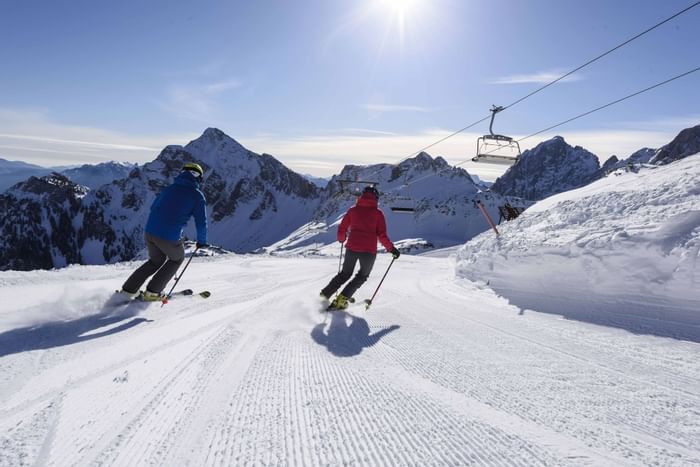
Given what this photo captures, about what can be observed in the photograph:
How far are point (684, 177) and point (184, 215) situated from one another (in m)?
→ 9.43

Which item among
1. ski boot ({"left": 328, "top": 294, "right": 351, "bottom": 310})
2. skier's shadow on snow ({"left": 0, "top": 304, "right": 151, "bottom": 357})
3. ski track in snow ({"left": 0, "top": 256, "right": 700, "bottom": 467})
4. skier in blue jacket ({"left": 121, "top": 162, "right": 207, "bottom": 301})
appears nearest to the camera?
ski track in snow ({"left": 0, "top": 256, "right": 700, "bottom": 467})

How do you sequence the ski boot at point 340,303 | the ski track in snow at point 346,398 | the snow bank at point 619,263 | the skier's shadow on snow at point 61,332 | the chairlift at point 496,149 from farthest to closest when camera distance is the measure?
the chairlift at point 496,149, the ski boot at point 340,303, the snow bank at point 619,263, the skier's shadow on snow at point 61,332, the ski track in snow at point 346,398

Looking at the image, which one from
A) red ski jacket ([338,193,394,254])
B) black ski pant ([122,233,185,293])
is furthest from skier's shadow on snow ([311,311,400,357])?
black ski pant ([122,233,185,293])

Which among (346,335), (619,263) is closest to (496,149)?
(619,263)

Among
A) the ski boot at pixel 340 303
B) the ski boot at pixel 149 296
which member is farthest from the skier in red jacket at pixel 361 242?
the ski boot at pixel 149 296

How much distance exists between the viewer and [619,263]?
6.26 m

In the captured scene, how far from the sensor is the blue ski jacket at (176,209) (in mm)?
5383

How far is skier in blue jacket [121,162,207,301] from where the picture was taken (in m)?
5.36

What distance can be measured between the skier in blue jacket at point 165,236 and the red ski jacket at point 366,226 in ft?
7.82

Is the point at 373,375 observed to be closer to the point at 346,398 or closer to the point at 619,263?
the point at 346,398

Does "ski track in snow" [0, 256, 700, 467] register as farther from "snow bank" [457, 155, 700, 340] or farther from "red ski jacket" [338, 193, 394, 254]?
"red ski jacket" [338, 193, 394, 254]

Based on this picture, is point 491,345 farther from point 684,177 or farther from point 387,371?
point 684,177

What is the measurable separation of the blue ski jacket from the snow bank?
533 cm

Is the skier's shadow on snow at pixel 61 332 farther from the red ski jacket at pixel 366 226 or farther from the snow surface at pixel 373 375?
the red ski jacket at pixel 366 226
